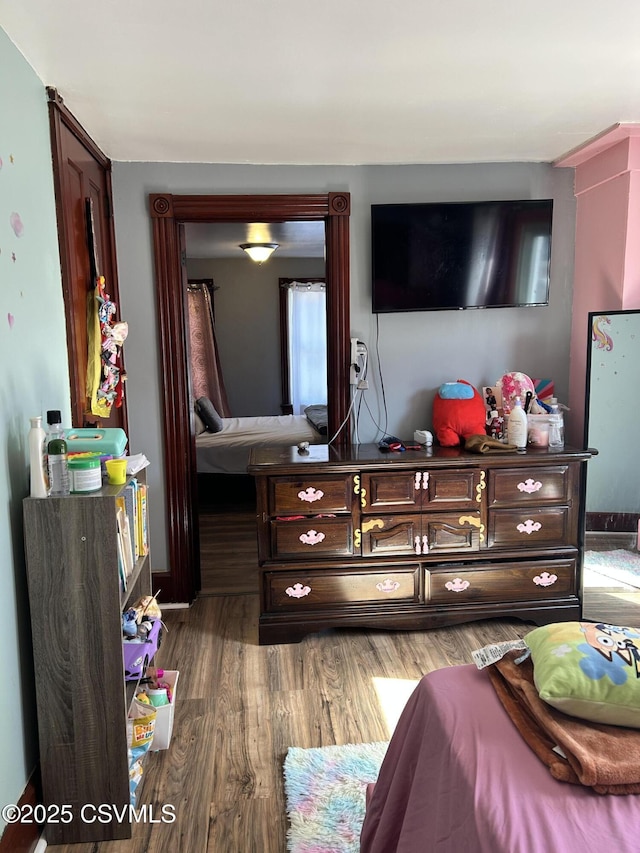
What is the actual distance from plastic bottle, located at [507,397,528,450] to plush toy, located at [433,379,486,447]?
14cm

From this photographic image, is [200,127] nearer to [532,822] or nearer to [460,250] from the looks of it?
[460,250]

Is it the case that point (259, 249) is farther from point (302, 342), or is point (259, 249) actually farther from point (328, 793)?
point (328, 793)

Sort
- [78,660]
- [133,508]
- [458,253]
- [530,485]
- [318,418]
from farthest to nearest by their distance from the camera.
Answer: [318,418], [458,253], [530,485], [133,508], [78,660]

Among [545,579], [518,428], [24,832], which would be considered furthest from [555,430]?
[24,832]

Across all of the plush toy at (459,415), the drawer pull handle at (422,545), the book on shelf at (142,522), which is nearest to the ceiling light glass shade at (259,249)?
the plush toy at (459,415)

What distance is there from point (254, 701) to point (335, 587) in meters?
0.65

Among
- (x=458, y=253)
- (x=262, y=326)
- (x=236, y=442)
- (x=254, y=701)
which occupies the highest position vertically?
(x=458, y=253)

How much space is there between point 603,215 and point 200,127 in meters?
2.02

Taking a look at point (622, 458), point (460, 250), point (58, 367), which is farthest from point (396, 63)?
point (622, 458)

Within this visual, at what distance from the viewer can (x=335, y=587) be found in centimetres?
290

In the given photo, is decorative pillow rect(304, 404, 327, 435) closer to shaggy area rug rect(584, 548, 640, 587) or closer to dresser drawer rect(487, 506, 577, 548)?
dresser drawer rect(487, 506, 577, 548)

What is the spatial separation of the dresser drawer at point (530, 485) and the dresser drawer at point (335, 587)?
54 centimetres

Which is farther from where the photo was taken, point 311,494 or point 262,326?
point 262,326

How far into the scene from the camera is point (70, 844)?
5.82ft
